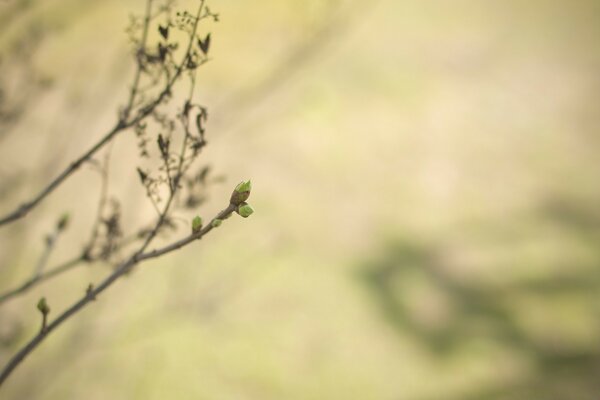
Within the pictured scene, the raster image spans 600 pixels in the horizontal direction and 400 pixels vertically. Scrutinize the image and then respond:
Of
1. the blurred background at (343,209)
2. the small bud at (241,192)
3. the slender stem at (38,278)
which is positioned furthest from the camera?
the blurred background at (343,209)

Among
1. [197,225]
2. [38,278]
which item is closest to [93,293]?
[197,225]

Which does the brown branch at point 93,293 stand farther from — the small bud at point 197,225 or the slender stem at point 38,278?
the slender stem at point 38,278

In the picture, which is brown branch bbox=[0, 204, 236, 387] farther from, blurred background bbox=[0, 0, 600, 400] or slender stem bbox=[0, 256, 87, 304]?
blurred background bbox=[0, 0, 600, 400]

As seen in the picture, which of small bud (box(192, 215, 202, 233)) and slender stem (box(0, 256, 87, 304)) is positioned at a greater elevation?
slender stem (box(0, 256, 87, 304))

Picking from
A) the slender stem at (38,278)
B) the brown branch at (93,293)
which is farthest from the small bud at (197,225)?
the slender stem at (38,278)

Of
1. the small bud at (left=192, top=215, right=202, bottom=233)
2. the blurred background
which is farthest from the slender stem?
the blurred background

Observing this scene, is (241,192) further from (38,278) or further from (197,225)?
(38,278)

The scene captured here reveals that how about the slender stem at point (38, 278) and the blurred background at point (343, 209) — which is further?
the blurred background at point (343, 209)

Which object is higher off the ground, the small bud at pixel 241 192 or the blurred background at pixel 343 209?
the blurred background at pixel 343 209

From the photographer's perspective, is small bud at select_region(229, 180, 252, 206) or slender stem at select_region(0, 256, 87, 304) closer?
small bud at select_region(229, 180, 252, 206)

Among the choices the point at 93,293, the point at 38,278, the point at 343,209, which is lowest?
the point at 93,293
